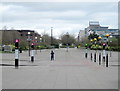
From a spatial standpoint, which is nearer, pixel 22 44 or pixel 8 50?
pixel 8 50

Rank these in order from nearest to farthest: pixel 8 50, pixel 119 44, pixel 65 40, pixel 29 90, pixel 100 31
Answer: pixel 29 90
pixel 8 50
pixel 119 44
pixel 65 40
pixel 100 31

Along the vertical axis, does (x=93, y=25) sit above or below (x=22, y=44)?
above

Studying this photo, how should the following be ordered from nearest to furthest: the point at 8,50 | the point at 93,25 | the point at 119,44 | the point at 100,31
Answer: the point at 8,50, the point at 119,44, the point at 100,31, the point at 93,25

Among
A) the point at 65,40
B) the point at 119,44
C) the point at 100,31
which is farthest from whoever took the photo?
the point at 100,31

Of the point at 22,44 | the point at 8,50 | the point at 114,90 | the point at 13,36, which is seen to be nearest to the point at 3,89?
the point at 114,90

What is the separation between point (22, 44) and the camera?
71438 mm

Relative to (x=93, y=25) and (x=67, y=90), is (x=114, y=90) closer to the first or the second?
(x=67, y=90)

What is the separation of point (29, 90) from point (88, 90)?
93.7 inches

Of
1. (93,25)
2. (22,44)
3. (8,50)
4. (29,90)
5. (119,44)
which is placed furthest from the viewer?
(93,25)

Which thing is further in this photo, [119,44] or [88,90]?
[119,44]

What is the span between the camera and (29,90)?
9672mm

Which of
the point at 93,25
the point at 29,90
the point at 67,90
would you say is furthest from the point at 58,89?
the point at 93,25

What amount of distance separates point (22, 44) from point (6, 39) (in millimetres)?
17619

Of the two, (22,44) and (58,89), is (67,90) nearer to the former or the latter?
(58,89)
